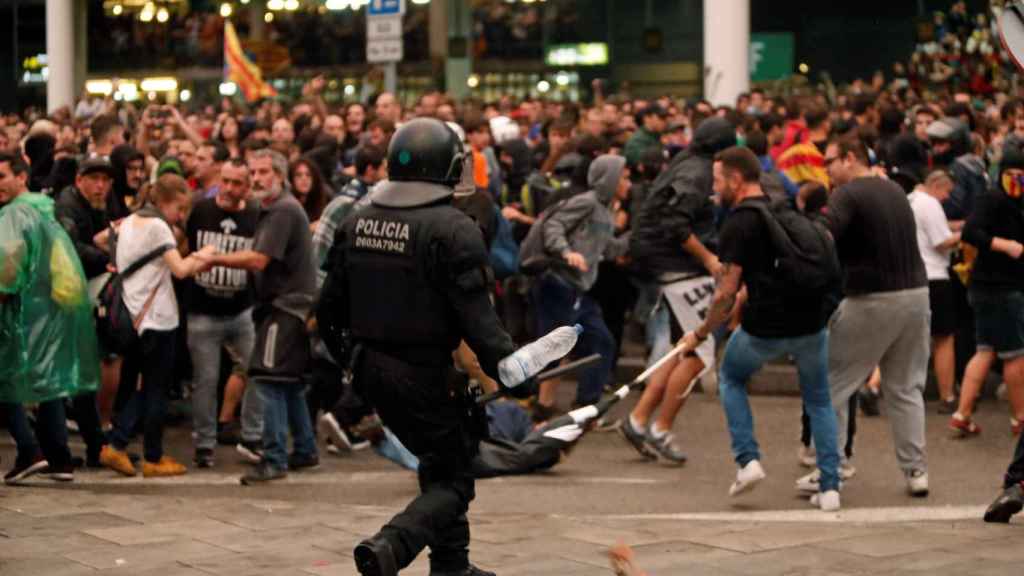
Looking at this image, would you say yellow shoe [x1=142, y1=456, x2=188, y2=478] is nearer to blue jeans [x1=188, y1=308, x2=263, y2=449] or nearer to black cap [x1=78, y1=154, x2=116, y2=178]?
blue jeans [x1=188, y1=308, x2=263, y2=449]

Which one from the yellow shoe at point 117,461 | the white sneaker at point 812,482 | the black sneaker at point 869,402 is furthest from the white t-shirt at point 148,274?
the black sneaker at point 869,402

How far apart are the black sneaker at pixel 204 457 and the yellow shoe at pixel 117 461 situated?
41cm

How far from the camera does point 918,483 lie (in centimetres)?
994

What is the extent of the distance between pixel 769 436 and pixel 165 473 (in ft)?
12.7

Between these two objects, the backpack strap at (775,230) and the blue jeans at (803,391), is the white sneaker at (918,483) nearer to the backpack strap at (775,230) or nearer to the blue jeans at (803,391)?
the blue jeans at (803,391)

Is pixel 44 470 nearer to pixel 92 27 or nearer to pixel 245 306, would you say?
pixel 245 306

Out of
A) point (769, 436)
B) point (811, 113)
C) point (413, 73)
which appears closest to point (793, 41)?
point (413, 73)

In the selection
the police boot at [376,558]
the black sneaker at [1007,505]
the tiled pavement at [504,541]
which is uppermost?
the police boot at [376,558]

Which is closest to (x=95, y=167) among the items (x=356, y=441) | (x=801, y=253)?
(x=356, y=441)

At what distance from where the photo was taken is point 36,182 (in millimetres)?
14586

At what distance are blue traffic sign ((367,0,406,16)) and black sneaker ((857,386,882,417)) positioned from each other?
7.65 meters

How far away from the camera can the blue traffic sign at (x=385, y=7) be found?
730 inches

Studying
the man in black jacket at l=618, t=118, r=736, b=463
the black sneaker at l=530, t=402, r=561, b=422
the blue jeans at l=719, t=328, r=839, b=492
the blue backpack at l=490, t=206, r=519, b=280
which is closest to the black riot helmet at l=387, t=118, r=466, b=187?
the blue jeans at l=719, t=328, r=839, b=492

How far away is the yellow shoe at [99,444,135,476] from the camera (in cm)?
1088
